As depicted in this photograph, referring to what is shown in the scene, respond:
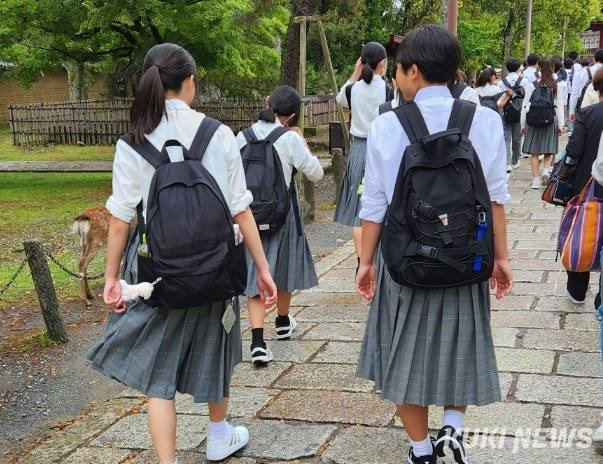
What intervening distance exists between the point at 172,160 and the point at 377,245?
845 millimetres

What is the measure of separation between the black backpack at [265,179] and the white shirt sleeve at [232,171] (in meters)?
1.31

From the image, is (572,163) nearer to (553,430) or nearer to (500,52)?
(553,430)

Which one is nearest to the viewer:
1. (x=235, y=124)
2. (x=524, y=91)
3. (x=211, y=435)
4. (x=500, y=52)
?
(x=211, y=435)

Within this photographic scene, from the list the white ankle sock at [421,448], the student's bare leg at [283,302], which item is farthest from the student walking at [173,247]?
the student's bare leg at [283,302]

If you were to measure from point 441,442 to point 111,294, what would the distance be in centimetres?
139

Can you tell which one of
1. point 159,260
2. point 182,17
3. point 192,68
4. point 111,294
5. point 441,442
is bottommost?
point 441,442

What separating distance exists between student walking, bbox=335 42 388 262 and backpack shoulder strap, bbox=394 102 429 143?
2.94 m

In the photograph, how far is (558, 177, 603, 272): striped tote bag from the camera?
391 cm

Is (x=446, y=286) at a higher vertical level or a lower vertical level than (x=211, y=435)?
higher

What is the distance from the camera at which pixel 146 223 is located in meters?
2.67

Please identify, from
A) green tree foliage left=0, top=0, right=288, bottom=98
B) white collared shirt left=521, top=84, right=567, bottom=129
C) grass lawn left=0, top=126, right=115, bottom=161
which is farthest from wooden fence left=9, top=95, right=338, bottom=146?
white collared shirt left=521, top=84, right=567, bottom=129

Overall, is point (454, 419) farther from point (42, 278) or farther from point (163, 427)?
point (42, 278)

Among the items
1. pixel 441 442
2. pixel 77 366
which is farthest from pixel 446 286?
pixel 77 366

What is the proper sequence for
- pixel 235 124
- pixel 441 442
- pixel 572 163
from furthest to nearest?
pixel 235 124 < pixel 572 163 < pixel 441 442
